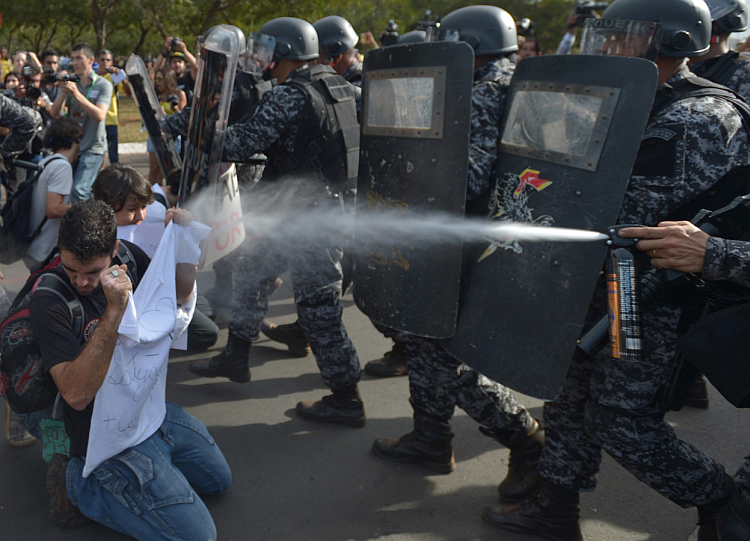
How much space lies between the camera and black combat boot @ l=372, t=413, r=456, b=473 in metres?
2.79

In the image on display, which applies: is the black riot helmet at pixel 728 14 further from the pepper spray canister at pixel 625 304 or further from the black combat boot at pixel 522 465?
the black combat boot at pixel 522 465

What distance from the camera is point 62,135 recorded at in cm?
418

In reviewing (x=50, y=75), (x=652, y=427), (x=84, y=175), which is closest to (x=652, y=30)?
(x=652, y=427)

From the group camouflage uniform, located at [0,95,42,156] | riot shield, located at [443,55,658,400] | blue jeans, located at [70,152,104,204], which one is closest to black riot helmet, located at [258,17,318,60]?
riot shield, located at [443,55,658,400]

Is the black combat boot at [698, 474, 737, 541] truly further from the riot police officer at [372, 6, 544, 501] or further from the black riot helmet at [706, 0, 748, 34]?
the black riot helmet at [706, 0, 748, 34]

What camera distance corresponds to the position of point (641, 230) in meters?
1.82

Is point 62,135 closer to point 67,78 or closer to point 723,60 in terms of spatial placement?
point 67,78

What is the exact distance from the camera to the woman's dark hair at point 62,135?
418 centimetres

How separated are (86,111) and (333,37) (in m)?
3.24

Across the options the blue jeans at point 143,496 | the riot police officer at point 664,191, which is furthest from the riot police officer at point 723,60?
the blue jeans at point 143,496

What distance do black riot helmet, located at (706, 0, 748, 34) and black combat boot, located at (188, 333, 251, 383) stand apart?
117 inches

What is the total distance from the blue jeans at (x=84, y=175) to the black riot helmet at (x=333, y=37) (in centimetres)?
249

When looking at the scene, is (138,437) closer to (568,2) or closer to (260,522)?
(260,522)

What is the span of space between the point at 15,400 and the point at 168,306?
60 cm
